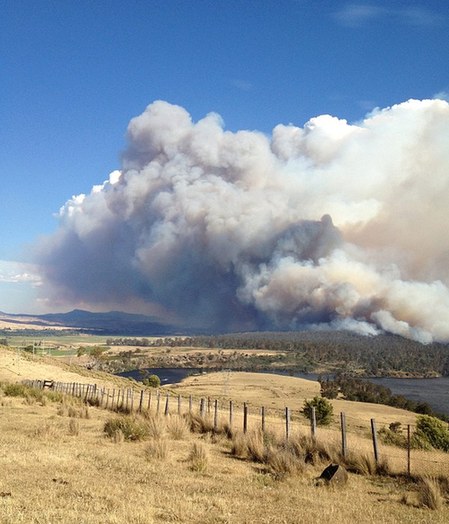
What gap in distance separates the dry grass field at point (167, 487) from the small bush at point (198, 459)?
34 mm

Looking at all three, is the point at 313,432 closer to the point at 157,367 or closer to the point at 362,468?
the point at 362,468

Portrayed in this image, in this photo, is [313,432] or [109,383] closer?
[313,432]

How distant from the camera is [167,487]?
39.0ft

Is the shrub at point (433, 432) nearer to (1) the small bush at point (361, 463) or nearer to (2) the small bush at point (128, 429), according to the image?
(1) the small bush at point (361, 463)

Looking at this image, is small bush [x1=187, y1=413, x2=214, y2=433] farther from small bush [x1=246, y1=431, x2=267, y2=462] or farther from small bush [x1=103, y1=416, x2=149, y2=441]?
small bush [x1=246, y1=431, x2=267, y2=462]

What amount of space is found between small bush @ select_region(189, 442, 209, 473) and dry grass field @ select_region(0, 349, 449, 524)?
3 centimetres

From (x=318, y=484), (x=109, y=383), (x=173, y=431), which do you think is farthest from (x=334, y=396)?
(x=318, y=484)

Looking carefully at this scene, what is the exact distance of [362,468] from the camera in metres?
15.4

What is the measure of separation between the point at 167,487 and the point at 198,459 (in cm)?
314

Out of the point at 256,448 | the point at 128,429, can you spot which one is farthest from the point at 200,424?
the point at 256,448

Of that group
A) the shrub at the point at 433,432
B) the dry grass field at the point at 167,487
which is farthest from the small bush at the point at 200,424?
the shrub at the point at 433,432

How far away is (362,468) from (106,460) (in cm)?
750

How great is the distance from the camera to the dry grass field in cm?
946

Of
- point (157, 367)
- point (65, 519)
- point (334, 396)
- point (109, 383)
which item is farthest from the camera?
point (157, 367)
